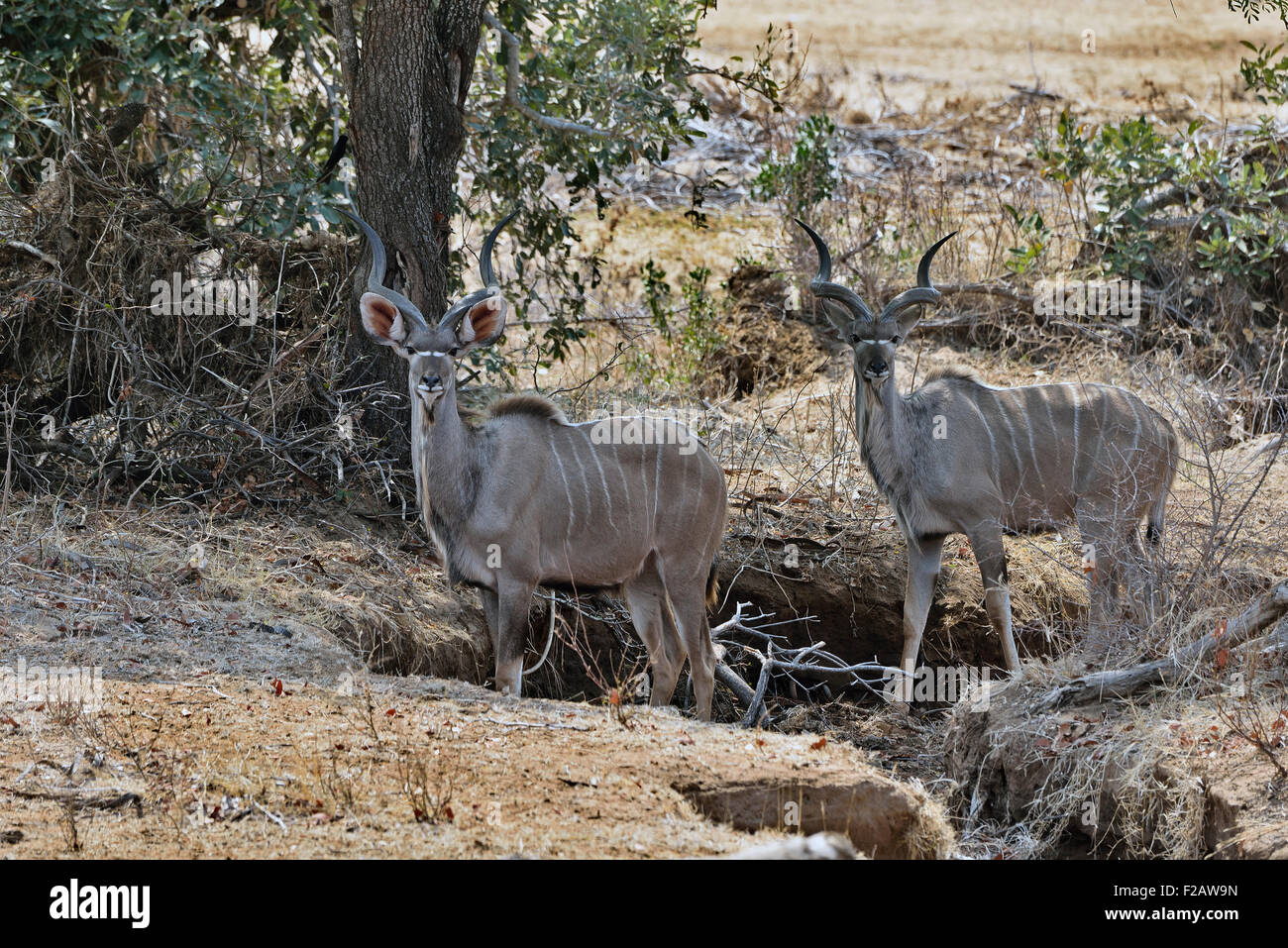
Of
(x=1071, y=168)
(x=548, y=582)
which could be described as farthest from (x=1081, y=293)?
(x=548, y=582)

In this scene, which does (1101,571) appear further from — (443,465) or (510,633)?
(443,465)

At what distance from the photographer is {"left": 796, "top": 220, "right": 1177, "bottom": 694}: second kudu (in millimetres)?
6652

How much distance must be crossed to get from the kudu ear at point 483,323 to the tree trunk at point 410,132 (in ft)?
3.74

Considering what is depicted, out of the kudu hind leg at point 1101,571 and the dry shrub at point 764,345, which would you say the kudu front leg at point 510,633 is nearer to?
the kudu hind leg at point 1101,571

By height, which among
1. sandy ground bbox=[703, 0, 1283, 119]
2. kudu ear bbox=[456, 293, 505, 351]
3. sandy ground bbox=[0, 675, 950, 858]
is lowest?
sandy ground bbox=[0, 675, 950, 858]

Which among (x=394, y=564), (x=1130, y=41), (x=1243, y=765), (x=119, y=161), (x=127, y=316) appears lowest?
(x=1243, y=765)

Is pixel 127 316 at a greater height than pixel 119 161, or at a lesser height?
lesser

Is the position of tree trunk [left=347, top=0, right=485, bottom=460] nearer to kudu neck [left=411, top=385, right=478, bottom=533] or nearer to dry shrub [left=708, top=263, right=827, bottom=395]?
kudu neck [left=411, top=385, right=478, bottom=533]

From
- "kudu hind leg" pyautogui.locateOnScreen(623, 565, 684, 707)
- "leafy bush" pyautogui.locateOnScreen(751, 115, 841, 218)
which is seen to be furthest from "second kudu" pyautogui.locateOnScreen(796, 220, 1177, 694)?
"leafy bush" pyautogui.locateOnScreen(751, 115, 841, 218)

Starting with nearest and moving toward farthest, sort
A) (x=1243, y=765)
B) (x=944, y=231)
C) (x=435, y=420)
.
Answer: (x=1243, y=765)
(x=435, y=420)
(x=944, y=231)

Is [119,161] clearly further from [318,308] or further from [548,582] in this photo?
[548,582]

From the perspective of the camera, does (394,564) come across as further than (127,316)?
No

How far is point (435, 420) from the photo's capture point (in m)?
5.61

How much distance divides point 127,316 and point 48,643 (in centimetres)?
240
